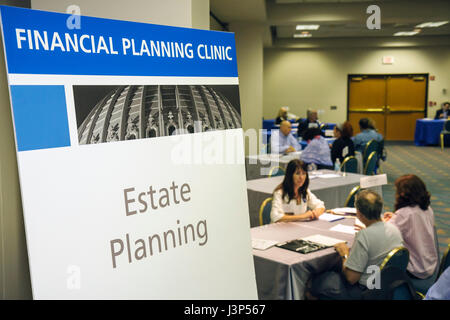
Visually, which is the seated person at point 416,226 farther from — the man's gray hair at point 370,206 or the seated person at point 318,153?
the seated person at point 318,153

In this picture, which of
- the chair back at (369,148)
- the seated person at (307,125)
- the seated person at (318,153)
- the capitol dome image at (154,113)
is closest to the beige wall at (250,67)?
the seated person at (307,125)

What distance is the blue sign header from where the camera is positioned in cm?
128

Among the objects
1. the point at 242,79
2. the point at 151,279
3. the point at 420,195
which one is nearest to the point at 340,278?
the point at 420,195

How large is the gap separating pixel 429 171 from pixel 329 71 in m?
7.75

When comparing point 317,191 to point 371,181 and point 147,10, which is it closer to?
point 371,181

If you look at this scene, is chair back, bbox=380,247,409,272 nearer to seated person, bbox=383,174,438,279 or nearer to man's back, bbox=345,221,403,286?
man's back, bbox=345,221,403,286

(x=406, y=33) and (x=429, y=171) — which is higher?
(x=406, y=33)

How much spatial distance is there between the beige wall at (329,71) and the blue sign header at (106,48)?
15570mm

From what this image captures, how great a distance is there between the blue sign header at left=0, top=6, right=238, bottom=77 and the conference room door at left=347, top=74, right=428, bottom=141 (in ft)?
52.3

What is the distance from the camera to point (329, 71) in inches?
666

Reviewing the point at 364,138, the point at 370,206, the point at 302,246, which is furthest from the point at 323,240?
the point at 364,138

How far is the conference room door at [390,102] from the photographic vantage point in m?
16.8

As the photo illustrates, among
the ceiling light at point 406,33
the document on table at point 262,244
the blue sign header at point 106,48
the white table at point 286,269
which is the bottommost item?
the white table at point 286,269

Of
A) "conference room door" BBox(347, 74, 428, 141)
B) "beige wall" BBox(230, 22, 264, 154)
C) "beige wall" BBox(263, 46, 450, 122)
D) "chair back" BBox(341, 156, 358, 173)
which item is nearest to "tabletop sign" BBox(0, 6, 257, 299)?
"chair back" BBox(341, 156, 358, 173)
